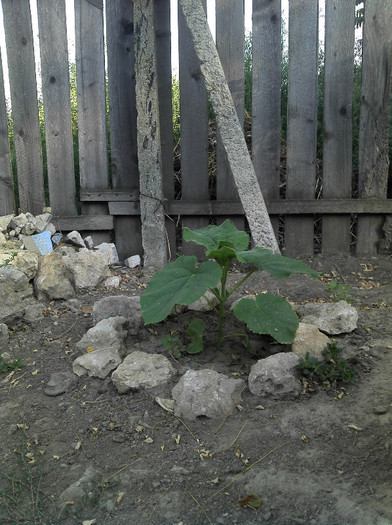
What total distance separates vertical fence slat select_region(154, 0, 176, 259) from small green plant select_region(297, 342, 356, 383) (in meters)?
2.38

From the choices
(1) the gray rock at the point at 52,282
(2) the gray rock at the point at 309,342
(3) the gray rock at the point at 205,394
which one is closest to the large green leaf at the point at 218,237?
(2) the gray rock at the point at 309,342

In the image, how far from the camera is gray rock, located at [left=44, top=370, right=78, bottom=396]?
247 centimetres

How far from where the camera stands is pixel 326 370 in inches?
93.6

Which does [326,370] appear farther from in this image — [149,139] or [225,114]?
[149,139]

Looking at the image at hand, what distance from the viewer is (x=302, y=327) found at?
2.58 m

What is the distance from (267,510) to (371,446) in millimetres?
493

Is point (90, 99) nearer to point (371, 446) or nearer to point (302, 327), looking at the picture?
point (302, 327)

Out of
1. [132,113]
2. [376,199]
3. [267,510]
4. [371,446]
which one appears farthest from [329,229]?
[267,510]

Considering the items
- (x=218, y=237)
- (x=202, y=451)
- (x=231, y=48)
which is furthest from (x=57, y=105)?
(x=202, y=451)

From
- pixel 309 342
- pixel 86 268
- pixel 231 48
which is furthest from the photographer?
pixel 231 48

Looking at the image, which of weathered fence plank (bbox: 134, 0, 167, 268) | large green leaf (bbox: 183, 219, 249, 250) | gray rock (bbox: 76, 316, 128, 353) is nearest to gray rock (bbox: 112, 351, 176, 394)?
gray rock (bbox: 76, 316, 128, 353)

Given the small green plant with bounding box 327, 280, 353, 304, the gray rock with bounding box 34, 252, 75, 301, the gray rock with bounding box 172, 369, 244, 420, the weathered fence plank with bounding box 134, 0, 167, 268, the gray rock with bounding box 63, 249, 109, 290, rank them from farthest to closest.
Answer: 1. the weathered fence plank with bounding box 134, 0, 167, 268
2. the gray rock with bounding box 63, 249, 109, 290
3. the gray rock with bounding box 34, 252, 75, 301
4. the small green plant with bounding box 327, 280, 353, 304
5. the gray rock with bounding box 172, 369, 244, 420

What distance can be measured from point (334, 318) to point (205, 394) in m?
0.93

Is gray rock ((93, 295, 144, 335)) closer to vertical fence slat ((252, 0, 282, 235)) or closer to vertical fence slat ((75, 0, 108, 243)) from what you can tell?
vertical fence slat ((75, 0, 108, 243))
